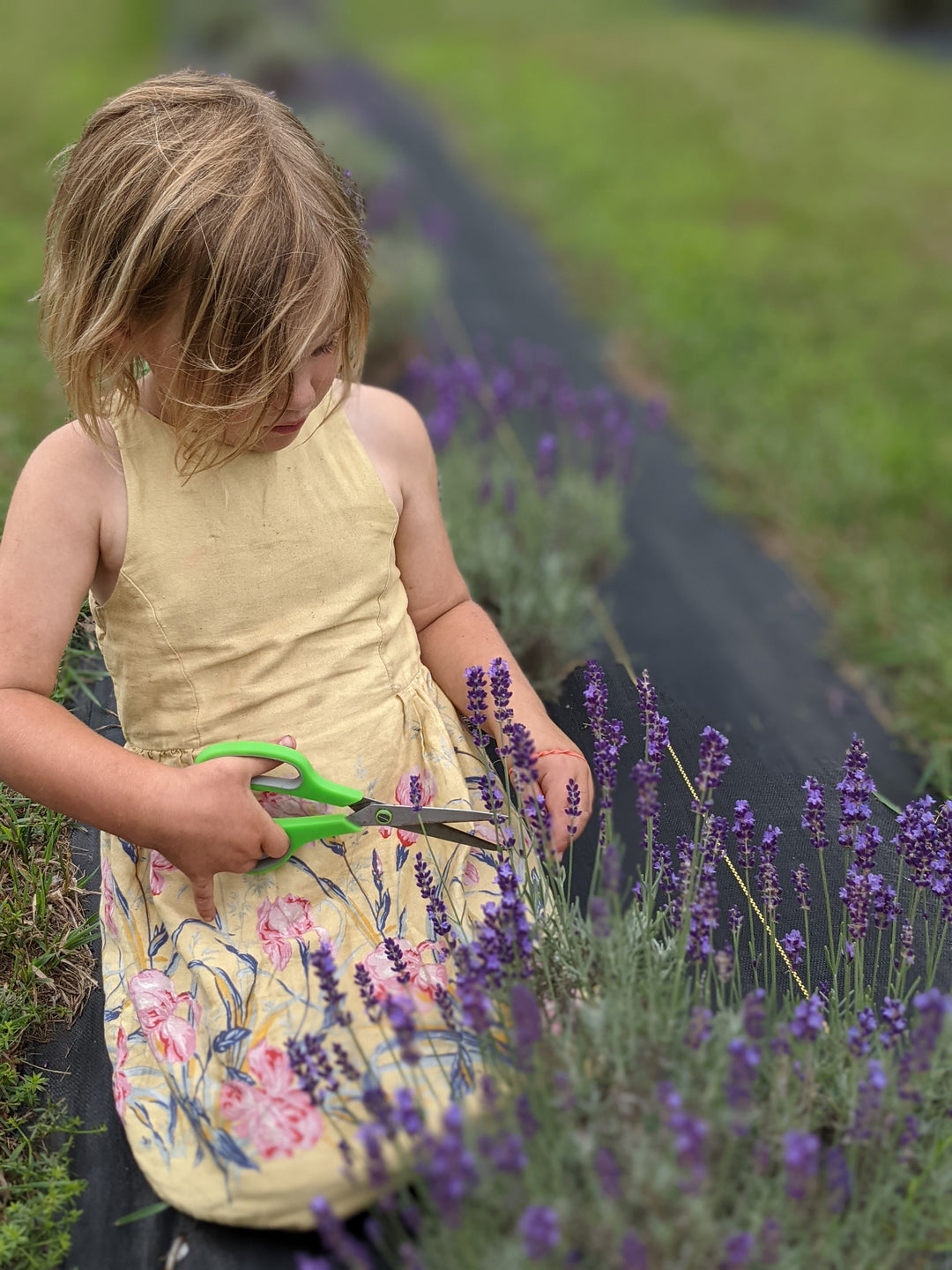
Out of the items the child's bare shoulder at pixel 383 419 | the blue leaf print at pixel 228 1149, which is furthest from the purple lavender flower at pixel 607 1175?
the child's bare shoulder at pixel 383 419

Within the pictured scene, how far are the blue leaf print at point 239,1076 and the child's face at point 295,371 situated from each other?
Result: 28.1 inches

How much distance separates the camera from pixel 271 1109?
1199mm

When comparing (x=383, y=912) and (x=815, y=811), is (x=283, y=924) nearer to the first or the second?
(x=383, y=912)

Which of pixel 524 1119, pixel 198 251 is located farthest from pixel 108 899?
pixel 198 251

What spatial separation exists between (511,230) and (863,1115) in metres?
5.90

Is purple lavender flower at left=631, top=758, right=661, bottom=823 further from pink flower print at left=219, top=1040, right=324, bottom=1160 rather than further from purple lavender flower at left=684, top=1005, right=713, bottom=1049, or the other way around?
pink flower print at left=219, top=1040, right=324, bottom=1160

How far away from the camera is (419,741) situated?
157 cm

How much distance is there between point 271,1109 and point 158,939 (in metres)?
0.30

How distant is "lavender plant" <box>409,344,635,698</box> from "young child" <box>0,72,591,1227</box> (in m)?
0.79

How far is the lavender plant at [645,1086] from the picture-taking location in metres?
0.95

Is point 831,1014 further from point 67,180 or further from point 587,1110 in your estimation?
point 67,180

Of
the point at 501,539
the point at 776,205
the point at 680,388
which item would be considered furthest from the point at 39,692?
the point at 776,205

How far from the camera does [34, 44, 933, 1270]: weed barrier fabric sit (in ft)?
4.37

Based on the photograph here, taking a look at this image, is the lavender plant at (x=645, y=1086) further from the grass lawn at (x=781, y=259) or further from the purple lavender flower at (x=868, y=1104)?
the grass lawn at (x=781, y=259)
